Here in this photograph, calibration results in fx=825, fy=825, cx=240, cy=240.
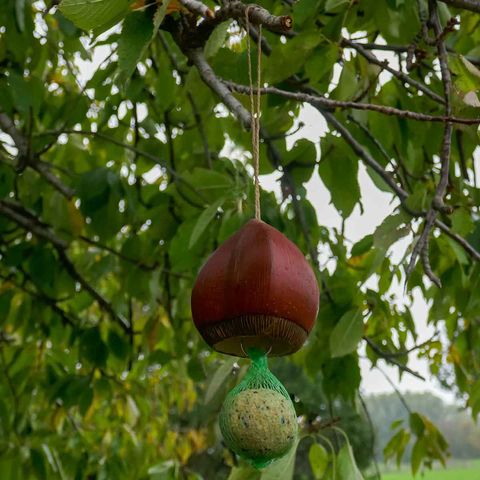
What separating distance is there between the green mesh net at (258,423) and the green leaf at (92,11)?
2.15 ft

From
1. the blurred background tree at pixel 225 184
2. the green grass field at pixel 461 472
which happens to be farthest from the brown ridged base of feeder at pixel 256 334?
the green grass field at pixel 461 472

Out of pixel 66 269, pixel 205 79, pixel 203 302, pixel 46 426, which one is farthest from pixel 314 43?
pixel 46 426

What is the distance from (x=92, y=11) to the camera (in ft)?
4.47

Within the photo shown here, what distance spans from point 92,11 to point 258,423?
72cm

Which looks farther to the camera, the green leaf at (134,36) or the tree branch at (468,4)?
the tree branch at (468,4)

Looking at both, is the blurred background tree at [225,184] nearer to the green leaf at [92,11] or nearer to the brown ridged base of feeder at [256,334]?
the green leaf at [92,11]

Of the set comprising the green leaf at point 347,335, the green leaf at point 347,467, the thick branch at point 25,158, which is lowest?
the green leaf at point 347,467

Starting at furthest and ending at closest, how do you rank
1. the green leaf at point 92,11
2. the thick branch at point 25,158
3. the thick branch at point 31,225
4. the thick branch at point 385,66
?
the thick branch at point 31,225, the thick branch at point 25,158, the thick branch at point 385,66, the green leaf at point 92,11

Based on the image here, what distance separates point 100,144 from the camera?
3305 mm

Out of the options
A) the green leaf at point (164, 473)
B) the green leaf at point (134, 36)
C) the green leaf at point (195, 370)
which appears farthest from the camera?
the green leaf at point (195, 370)

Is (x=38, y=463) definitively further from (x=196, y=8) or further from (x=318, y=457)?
(x=196, y=8)

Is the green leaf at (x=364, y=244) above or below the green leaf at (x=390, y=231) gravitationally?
above

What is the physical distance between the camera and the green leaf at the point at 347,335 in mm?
2043

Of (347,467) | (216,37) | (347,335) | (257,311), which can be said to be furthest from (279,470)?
(216,37)
